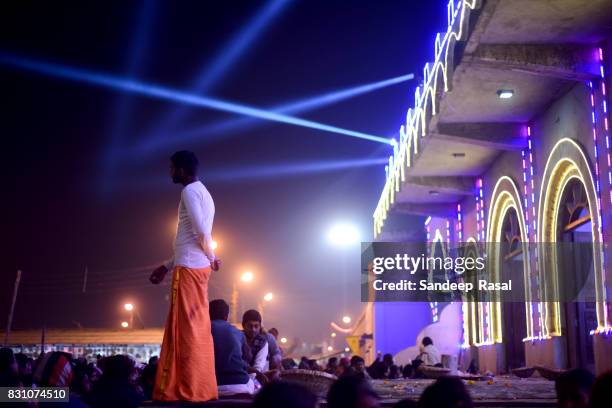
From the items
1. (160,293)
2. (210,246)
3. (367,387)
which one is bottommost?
(367,387)

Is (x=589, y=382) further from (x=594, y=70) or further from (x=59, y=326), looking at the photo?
(x=59, y=326)

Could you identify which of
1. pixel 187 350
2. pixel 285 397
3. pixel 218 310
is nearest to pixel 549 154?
pixel 218 310

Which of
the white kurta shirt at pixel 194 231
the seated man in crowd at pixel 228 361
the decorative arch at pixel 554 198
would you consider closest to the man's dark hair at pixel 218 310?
the seated man in crowd at pixel 228 361

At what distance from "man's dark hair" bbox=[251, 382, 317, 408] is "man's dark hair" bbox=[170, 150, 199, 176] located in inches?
144

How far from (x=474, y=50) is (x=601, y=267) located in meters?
3.93

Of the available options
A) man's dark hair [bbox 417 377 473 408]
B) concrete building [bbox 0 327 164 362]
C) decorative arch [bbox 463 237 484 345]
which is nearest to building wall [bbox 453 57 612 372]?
decorative arch [bbox 463 237 484 345]

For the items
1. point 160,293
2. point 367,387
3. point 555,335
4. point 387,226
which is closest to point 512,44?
point 555,335

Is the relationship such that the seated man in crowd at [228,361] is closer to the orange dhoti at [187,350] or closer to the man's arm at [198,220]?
the orange dhoti at [187,350]

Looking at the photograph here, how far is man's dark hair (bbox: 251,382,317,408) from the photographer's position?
2.91 meters

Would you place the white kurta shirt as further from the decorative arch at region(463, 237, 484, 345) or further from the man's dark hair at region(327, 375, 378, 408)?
the decorative arch at region(463, 237, 484, 345)

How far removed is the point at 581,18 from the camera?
37.8 ft

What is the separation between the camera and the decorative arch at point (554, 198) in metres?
12.5

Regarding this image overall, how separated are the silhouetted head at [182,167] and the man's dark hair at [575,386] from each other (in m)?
3.37

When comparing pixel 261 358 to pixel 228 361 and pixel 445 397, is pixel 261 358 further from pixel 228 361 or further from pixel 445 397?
pixel 445 397
